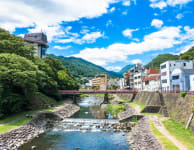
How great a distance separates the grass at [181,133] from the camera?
714 inches

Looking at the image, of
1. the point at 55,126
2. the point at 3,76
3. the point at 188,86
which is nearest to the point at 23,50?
the point at 3,76

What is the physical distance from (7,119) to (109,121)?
19.6 metres

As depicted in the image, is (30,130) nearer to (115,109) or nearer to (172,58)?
(115,109)

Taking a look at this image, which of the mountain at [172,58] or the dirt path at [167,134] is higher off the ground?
the mountain at [172,58]

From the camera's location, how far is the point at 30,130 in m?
27.1

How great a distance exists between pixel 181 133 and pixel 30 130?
23.0 metres

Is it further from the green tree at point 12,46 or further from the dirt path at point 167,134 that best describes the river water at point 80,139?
the green tree at point 12,46

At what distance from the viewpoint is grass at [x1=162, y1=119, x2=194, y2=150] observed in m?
18.1

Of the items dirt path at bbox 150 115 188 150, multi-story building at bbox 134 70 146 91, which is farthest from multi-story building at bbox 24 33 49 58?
dirt path at bbox 150 115 188 150

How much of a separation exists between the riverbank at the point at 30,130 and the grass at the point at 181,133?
20680 mm

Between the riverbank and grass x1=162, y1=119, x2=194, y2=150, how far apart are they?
67.8 ft

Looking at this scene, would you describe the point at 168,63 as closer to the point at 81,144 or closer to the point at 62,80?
the point at 81,144

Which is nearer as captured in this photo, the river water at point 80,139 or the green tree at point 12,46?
the river water at point 80,139

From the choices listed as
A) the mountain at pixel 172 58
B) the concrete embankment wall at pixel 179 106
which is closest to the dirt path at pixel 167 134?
the concrete embankment wall at pixel 179 106
